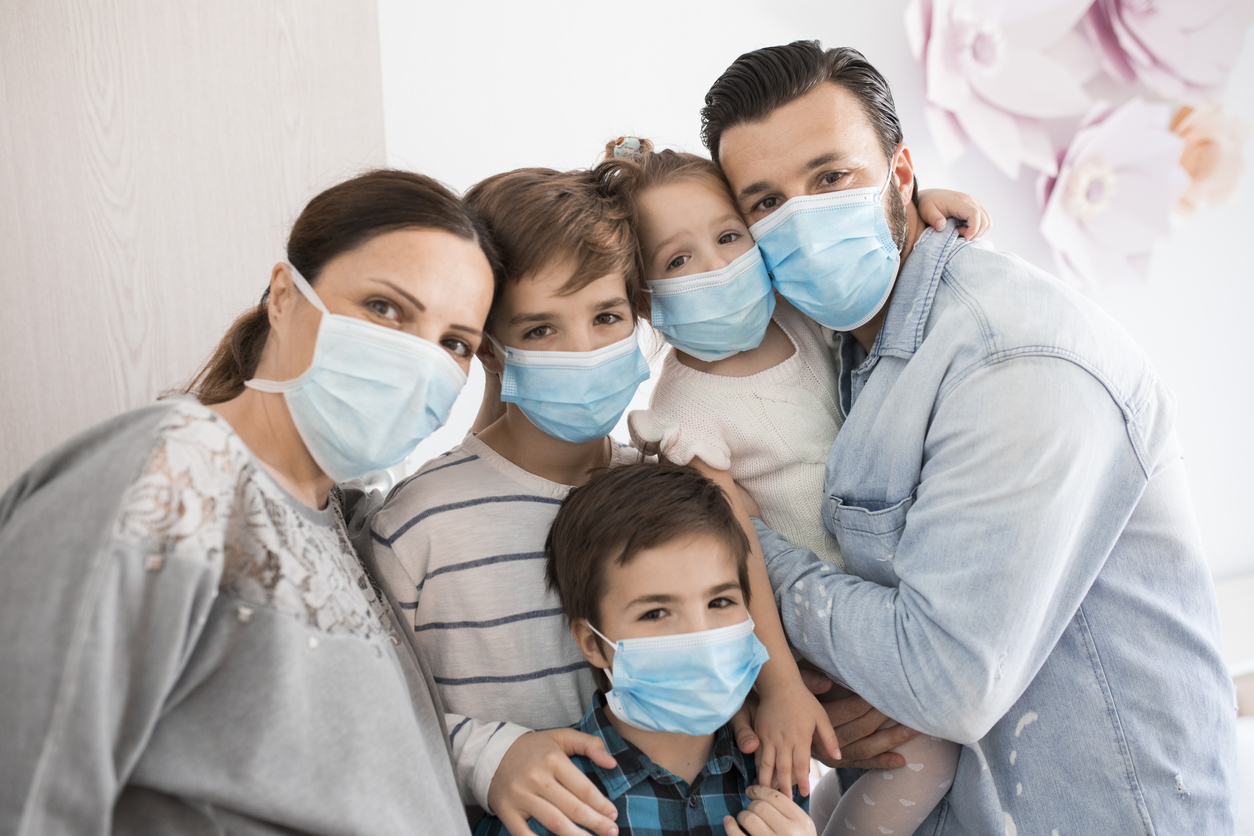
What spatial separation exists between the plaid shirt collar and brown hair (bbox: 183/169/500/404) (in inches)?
29.7

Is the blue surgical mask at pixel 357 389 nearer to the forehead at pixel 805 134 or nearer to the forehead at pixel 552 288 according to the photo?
the forehead at pixel 552 288

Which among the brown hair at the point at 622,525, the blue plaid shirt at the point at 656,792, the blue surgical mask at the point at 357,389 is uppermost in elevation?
the blue surgical mask at the point at 357,389

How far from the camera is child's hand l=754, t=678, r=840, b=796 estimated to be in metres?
1.23

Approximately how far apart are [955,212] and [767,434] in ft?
1.78

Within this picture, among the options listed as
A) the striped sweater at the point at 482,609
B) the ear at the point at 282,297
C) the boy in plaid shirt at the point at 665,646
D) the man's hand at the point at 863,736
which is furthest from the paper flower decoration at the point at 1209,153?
the ear at the point at 282,297

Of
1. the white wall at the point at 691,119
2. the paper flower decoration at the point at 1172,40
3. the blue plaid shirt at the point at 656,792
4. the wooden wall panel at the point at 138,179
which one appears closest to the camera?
the blue plaid shirt at the point at 656,792

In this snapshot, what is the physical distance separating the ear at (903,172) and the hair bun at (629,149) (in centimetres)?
48

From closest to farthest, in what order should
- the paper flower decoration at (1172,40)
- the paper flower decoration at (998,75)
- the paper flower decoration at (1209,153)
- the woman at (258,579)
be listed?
1. the woman at (258,579)
2. the paper flower decoration at (998,75)
3. the paper flower decoration at (1172,40)
4. the paper flower decoration at (1209,153)

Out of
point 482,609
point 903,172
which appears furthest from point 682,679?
point 903,172

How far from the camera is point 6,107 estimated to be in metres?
1.27

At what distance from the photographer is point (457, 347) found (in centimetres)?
120

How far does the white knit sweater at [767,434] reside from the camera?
1.48m

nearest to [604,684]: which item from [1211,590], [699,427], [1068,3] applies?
[699,427]

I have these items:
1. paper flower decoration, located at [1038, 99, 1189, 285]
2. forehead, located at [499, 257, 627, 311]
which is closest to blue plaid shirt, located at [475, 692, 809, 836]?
forehead, located at [499, 257, 627, 311]
